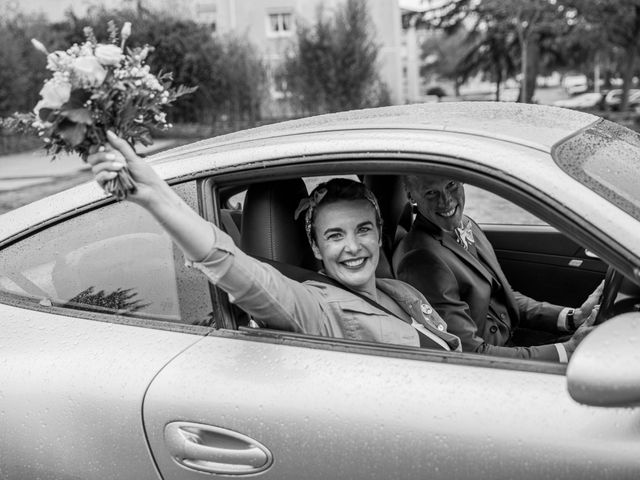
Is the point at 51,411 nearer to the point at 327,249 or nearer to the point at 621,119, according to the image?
the point at 327,249

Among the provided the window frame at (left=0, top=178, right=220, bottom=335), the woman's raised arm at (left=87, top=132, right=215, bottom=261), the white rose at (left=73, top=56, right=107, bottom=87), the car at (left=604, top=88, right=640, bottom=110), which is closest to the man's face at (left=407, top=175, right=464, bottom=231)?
the window frame at (left=0, top=178, right=220, bottom=335)

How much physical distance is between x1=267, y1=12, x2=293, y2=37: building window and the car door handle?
96.6 ft

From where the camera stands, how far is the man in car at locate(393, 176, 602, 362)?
2.54 m

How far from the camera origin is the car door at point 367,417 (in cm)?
153

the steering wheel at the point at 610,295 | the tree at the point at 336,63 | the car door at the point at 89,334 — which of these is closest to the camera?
the car door at the point at 89,334

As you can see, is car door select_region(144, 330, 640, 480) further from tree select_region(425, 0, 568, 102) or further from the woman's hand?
tree select_region(425, 0, 568, 102)

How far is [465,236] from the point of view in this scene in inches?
115

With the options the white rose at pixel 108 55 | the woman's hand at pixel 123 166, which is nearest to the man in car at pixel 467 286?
the woman's hand at pixel 123 166

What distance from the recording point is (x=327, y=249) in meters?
2.20

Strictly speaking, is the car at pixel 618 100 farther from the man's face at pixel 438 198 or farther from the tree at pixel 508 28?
the man's face at pixel 438 198

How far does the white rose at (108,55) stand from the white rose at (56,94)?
0.09 metres

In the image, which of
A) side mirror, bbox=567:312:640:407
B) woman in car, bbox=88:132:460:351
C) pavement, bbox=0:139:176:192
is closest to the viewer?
side mirror, bbox=567:312:640:407

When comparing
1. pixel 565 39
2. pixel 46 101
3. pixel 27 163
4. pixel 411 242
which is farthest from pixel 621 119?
pixel 46 101

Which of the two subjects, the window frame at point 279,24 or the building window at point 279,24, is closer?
the window frame at point 279,24
